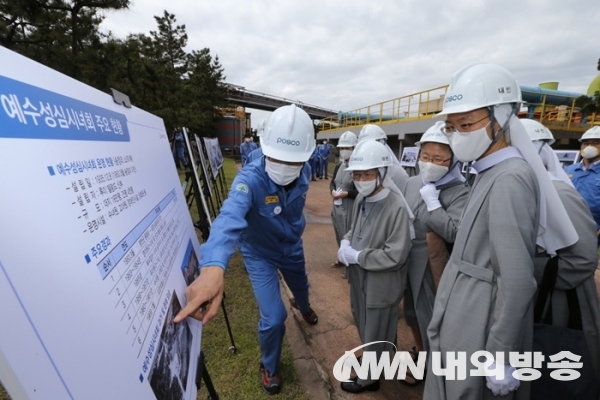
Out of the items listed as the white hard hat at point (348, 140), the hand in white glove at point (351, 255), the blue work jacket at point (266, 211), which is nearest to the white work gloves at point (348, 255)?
the hand in white glove at point (351, 255)

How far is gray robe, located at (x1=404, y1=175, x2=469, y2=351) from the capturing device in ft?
6.95

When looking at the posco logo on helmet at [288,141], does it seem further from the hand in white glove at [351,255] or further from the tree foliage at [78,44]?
the tree foliage at [78,44]

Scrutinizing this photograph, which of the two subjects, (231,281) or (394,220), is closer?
(394,220)

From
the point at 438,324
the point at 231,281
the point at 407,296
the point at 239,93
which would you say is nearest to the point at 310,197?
the point at 231,281

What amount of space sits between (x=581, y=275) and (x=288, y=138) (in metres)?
1.83

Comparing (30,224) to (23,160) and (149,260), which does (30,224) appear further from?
(149,260)

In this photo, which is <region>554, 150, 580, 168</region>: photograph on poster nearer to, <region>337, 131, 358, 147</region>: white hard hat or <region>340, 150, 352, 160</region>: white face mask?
<region>337, 131, 358, 147</region>: white hard hat

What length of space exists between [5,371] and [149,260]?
21.7 inches

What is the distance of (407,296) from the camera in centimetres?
259

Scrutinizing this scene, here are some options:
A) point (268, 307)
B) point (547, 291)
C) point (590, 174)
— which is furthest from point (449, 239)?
point (590, 174)

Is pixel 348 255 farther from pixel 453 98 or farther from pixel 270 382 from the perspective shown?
pixel 453 98

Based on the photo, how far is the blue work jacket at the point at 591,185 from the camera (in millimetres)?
4023

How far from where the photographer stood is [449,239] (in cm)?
209

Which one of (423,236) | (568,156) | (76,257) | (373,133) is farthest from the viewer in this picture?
(568,156)
